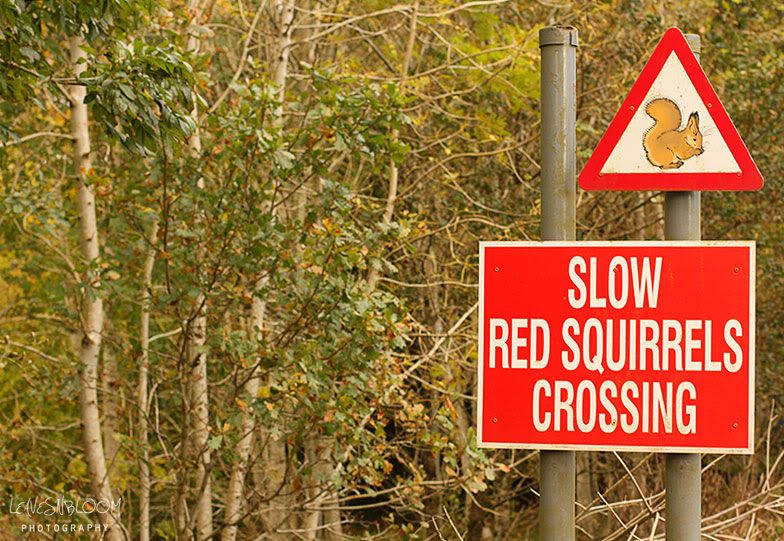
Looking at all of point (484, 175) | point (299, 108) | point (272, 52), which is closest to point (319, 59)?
point (272, 52)

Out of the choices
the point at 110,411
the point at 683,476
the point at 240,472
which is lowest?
the point at 240,472

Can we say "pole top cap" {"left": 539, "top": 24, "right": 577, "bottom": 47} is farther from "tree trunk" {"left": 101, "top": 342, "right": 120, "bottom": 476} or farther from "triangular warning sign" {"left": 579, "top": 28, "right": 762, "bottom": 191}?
"tree trunk" {"left": 101, "top": 342, "right": 120, "bottom": 476}

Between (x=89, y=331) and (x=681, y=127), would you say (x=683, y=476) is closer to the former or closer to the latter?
(x=681, y=127)

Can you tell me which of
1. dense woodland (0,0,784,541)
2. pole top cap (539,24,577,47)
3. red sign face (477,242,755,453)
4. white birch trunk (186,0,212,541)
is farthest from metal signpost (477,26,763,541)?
white birch trunk (186,0,212,541)

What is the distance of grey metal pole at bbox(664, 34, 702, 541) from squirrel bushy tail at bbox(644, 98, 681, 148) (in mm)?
182

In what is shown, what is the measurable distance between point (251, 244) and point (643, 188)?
4.99m

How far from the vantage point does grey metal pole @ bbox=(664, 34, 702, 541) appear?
129 inches

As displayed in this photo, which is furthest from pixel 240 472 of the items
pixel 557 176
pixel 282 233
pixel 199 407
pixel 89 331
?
pixel 557 176

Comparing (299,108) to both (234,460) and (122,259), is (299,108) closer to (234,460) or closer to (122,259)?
(122,259)

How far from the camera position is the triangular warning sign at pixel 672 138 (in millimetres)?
3287

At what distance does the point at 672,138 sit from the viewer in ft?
10.9

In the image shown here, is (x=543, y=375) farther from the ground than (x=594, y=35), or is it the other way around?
(x=594, y=35)

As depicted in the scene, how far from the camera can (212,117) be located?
7766 mm

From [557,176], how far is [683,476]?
962 millimetres
